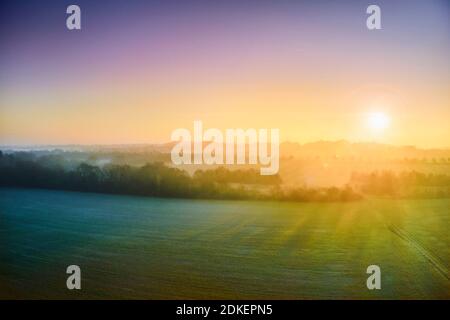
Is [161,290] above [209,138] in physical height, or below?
below

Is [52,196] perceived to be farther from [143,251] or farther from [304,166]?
[304,166]

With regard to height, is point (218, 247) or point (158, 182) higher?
point (158, 182)

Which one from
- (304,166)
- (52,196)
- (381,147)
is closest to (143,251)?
(52,196)

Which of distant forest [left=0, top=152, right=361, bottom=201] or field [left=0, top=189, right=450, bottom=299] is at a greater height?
distant forest [left=0, top=152, right=361, bottom=201]

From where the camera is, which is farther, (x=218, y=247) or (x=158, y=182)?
(x=158, y=182)

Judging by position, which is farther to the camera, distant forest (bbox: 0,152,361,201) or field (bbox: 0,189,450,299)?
distant forest (bbox: 0,152,361,201)
